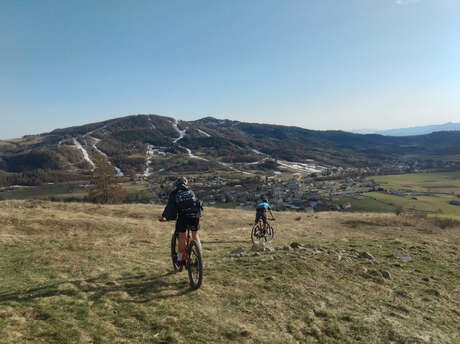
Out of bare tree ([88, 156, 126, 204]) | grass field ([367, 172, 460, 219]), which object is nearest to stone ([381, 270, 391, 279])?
bare tree ([88, 156, 126, 204])

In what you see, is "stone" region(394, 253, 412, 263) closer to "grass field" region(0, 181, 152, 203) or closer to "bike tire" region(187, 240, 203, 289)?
"bike tire" region(187, 240, 203, 289)

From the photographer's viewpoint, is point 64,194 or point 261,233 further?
point 64,194

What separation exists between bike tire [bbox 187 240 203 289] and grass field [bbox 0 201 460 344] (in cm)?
37

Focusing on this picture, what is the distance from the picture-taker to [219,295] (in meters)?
8.73

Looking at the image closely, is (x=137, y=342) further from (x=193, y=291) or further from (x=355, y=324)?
(x=355, y=324)

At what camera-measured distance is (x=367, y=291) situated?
10.2m

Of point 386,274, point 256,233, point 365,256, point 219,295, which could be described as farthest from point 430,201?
point 219,295

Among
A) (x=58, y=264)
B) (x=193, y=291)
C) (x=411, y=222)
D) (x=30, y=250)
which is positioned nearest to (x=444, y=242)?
(x=411, y=222)

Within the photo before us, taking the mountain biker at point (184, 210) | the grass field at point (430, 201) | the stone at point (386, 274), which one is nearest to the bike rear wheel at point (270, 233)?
the stone at point (386, 274)

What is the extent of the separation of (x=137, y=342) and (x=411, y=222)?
31.5m

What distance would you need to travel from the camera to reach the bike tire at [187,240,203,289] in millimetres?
8953

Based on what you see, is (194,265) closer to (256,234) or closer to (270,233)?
(256,234)

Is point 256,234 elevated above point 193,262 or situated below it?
below

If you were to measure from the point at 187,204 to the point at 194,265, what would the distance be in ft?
7.60
